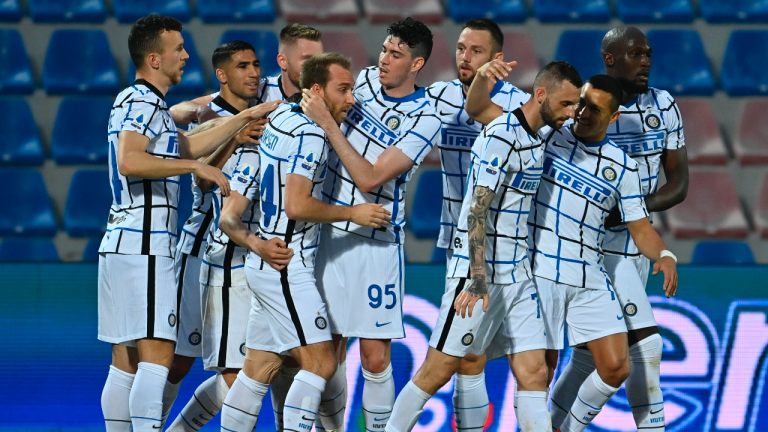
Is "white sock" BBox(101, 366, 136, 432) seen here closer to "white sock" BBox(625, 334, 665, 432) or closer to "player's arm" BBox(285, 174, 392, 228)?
"player's arm" BBox(285, 174, 392, 228)

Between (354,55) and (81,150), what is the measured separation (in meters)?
2.57

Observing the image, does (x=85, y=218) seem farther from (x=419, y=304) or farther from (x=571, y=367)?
(x=571, y=367)

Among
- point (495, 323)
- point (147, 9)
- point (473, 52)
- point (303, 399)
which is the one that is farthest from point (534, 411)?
point (147, 9)

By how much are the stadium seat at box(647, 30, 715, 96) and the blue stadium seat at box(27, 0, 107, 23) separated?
5.22 meters

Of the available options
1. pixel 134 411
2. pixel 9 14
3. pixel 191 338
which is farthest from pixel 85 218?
pixel 134 411

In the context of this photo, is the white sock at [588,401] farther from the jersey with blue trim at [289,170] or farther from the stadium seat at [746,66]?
the stadium seat at [746,66]

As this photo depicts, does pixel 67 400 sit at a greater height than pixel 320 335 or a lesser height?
lesser

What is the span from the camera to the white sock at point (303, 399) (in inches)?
152

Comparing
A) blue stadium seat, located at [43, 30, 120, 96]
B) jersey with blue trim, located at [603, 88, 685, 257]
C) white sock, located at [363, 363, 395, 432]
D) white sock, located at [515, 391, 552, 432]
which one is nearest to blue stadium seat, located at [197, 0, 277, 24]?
blue stadium seat, located at [43, 30, 120, 96]

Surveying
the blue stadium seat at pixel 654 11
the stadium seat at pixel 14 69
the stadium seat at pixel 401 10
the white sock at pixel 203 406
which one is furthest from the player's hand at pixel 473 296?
the stadium seat at pixel 14 69

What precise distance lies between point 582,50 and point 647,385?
446 centimetres

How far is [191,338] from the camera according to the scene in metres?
4.60

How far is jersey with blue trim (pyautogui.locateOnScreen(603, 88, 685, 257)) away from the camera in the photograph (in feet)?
15.7

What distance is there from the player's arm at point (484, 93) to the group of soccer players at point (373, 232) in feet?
0.04
